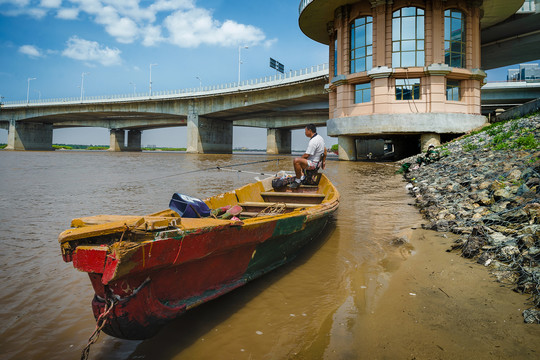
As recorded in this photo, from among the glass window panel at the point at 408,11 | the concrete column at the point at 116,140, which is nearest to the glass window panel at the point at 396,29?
the glass window panel at the point at 408,11

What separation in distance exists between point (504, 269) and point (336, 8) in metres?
21.7

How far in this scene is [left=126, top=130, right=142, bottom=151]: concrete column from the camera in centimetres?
6069

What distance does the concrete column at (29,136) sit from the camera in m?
51.3

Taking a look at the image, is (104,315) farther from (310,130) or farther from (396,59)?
(396,59)

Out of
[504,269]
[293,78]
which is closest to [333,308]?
[504,269]

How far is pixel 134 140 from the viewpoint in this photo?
61.4 meters

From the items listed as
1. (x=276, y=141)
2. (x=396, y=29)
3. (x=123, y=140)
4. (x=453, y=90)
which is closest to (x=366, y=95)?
(x=396, y=29)

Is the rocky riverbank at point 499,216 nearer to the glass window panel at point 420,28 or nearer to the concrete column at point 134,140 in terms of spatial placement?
the glass window panel at point 420,28

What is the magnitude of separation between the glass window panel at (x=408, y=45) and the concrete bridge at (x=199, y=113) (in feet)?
27.7

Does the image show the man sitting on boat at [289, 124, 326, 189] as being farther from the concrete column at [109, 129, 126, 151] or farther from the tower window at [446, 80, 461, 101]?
the concrete column at [109, 129, 126, 151]

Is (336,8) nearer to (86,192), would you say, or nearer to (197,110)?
(86,192)

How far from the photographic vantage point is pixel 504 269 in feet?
10.6

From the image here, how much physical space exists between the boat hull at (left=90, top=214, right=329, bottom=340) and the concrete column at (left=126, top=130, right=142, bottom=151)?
6302 cm

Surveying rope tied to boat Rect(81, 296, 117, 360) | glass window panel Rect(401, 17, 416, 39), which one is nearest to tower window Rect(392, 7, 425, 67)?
glass window panel Rect(401, 17, 416, 39)
